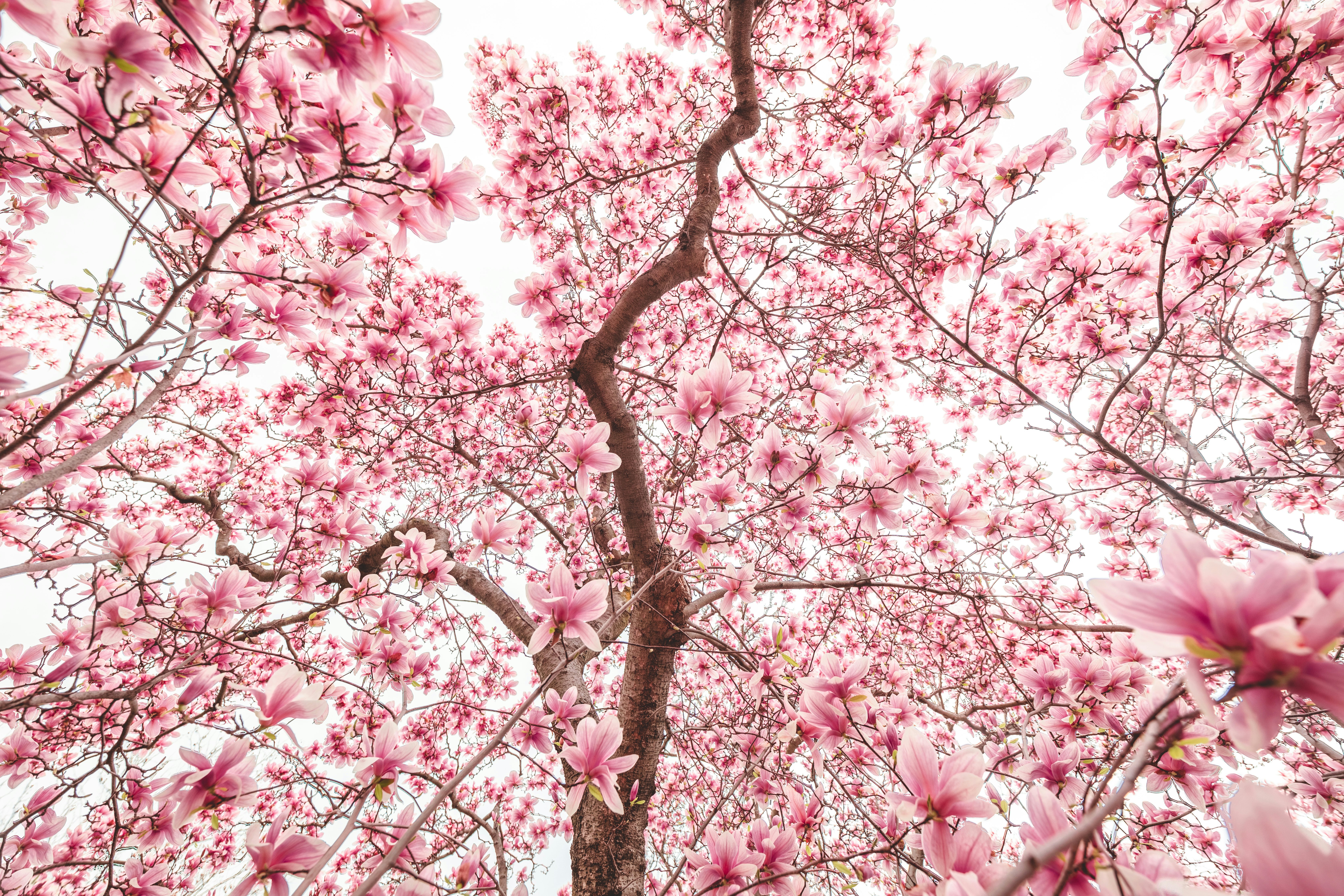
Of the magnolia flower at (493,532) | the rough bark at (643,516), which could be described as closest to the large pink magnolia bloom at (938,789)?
the rough bark at (643,516)

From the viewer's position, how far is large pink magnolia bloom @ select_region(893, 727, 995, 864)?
876 mm

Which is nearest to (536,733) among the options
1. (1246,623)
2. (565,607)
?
(565,607)

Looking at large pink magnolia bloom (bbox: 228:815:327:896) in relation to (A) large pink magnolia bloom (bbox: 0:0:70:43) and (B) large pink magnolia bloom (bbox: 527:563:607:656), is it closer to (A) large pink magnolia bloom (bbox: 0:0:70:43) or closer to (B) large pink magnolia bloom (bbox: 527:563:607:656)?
(B) large pink magnolia bloom (bbox: 527:563:607:656)

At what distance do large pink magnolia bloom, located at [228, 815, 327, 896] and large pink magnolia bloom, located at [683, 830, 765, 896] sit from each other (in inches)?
32.0

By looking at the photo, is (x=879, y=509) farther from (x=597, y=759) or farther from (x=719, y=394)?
(x=597, y=759)

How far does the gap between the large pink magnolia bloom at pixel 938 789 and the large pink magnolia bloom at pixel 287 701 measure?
1255 millimetres

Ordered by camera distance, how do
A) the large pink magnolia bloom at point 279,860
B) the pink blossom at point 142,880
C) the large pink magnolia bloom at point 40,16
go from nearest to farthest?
1. the large pink magnolia bloom at point 40,16
2. the large pink magnolia bloom at point 279,860
3. the pink blossom at point 142,880

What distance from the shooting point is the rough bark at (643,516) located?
2051 millimetres

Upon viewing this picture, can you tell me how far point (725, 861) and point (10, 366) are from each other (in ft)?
6.04

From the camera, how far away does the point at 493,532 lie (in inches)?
68.6

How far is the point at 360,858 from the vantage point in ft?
12.5

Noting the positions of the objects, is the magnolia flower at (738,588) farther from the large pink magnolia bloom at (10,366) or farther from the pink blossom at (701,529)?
the large pink magnolia bloom at (10,366)

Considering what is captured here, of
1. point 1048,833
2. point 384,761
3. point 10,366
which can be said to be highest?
point 10,366

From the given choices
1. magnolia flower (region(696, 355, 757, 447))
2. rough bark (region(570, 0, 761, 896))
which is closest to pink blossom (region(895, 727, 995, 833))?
magnolia flower (region(696, 355, 757, 447))
